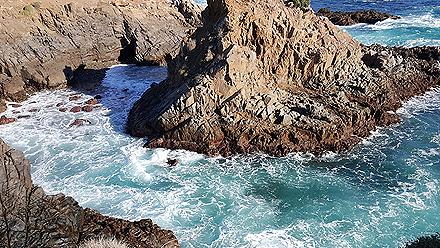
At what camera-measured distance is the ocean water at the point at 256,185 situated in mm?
25312

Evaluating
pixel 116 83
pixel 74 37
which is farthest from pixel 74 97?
pixel 74 37

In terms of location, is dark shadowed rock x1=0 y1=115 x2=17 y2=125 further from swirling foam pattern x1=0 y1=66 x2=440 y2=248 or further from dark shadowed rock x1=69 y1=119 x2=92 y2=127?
dark shadowed rock x1=69 y1=119 x2=92 y2=127

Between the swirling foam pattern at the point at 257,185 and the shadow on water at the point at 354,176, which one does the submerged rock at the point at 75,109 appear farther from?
the shadow on water at the point at 354,176

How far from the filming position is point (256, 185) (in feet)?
97.2

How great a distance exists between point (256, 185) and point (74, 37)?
29394 mm

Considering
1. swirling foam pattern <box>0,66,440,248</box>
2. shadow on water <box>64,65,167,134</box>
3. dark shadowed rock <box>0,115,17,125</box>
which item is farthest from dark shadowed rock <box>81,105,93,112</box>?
dark shadowed rock <box>0,115,17,125</box>

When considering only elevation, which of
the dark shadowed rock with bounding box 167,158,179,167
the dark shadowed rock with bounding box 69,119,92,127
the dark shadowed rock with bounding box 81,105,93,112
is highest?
the dark shadowed rock with bounding box 81,105,93,112

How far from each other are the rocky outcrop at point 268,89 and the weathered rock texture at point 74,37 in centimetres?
854

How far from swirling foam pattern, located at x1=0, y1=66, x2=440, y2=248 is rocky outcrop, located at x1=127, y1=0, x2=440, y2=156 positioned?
1.37m

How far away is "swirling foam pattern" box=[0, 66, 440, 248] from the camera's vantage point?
25.3m

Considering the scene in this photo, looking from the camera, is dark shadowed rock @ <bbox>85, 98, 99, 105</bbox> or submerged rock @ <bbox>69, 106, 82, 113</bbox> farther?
dark shadowed rock @ <bbox>85, 98, 99, 105</bbox>

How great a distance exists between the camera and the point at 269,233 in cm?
2512

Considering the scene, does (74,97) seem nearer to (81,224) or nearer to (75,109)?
(75,109)

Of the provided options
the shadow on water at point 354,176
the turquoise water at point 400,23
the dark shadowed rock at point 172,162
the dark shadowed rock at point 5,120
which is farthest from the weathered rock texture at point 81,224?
the turquoise water at point 400,23
